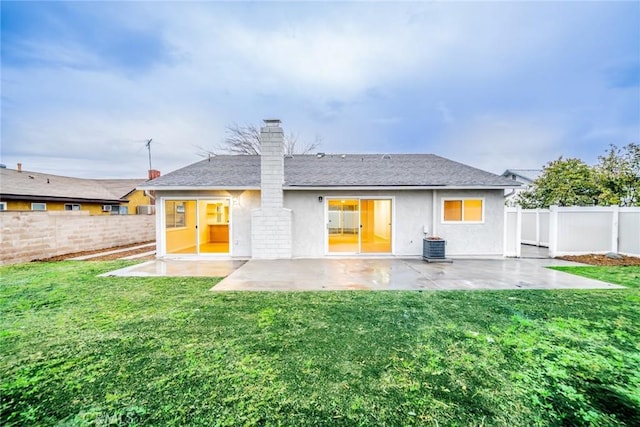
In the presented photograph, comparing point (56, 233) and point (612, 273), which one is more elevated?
point (56, 233)

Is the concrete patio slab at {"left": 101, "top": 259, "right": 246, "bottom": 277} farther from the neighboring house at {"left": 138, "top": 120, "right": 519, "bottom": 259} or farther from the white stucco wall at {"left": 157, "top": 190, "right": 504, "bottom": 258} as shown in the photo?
the white stucco wall at {"left": 157, "top": 190, "right": 504, "bottom": 258}

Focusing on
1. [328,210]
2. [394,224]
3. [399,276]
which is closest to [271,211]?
[328,210]

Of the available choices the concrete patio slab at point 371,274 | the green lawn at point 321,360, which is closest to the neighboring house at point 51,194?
the concrete patio slab at point 371,274

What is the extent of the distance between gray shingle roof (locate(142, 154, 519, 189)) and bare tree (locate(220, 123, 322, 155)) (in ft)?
36.9

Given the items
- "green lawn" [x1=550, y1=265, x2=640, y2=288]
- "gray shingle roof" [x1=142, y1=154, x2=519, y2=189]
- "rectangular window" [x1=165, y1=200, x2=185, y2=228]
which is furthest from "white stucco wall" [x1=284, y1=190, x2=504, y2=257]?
"rectangular window" [x1=165, y1=200, x2=185, y2=228]

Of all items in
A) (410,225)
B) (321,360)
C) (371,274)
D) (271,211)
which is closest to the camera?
(321,360)

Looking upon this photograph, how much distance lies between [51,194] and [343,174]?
16985 mm

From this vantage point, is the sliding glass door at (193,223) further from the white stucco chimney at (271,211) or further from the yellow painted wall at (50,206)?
the yellow painted wall at (50,206)

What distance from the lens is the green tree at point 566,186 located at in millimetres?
12875

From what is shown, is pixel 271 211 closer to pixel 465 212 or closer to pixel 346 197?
pixel 346 197

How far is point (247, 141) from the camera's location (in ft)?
79.7

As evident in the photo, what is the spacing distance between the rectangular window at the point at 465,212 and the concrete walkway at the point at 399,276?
5.24 feet

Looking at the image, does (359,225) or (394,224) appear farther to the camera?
(359,225)

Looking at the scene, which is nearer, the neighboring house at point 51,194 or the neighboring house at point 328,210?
the neighboring house at point 328,210
